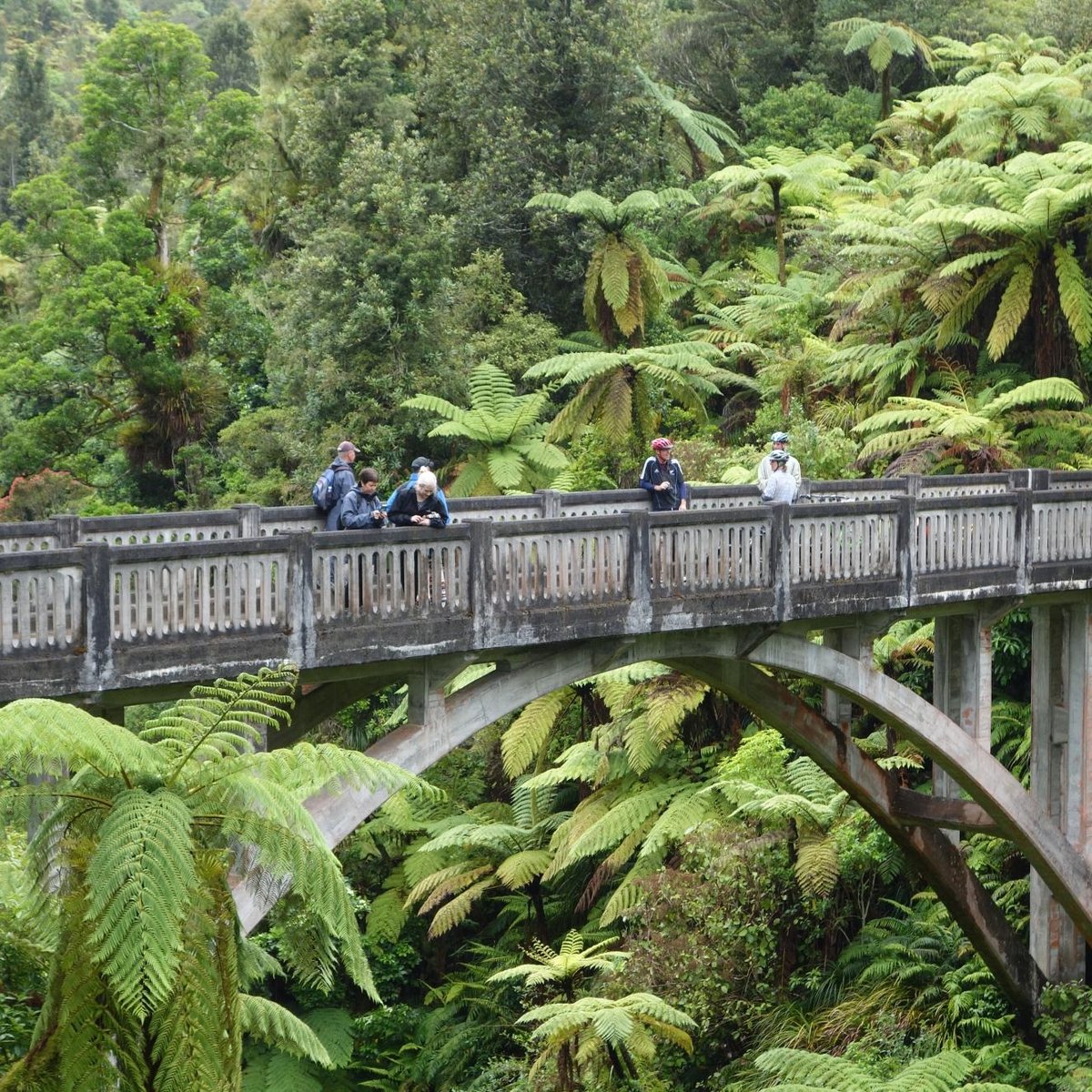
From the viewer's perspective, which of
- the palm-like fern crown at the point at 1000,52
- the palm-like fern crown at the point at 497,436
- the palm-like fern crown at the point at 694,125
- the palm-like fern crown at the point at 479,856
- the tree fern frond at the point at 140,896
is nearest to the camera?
the tree fern frond at the point at 140,896

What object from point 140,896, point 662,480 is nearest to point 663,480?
point 662,480

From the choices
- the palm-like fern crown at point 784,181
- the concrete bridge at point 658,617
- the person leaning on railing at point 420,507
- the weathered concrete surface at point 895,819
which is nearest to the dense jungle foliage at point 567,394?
the palm-like fern crown at point 784,181

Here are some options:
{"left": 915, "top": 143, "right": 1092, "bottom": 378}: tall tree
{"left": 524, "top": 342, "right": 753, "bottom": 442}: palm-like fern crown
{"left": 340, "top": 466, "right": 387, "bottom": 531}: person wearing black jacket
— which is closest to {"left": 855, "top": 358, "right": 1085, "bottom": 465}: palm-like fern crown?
{"left": 915, "top": 143, "right": 1092, "bottom": 378}: tall tree

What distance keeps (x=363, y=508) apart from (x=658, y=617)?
2081 mm

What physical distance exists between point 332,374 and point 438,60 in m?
8.61

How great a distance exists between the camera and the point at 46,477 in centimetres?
2788

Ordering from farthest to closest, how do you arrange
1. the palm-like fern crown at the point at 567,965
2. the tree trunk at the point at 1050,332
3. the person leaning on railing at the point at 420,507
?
the tree trunk at the point at 1050,332 → the palm-like fern crown at the point at 567,965 → the person leaning on railing at the point at 420,507

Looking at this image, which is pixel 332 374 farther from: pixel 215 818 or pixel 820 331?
pixel 215 818

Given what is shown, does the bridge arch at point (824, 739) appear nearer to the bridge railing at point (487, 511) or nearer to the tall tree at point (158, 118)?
the bridge railing at point (487, 511)

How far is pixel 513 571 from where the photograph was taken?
9.93 metres

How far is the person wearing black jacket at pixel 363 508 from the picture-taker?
1009 cm

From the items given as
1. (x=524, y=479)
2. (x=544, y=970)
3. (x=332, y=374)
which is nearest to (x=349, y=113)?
(x=332, y=374)

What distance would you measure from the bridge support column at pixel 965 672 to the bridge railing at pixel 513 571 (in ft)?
1.83

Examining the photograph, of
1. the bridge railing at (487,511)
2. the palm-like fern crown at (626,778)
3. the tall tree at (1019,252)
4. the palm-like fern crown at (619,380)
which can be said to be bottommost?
the palm-like fern crown at (626,778)
